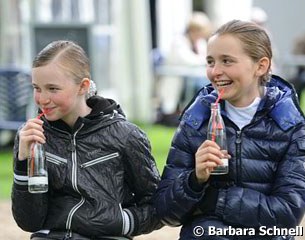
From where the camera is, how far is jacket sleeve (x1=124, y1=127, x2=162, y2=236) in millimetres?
4617

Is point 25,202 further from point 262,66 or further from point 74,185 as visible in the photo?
point 262,66

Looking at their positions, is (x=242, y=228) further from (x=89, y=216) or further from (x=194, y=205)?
(x=89, y=216)

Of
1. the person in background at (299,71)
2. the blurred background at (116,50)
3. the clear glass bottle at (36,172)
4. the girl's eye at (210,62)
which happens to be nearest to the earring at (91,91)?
the clear glass bottle at (36,172)

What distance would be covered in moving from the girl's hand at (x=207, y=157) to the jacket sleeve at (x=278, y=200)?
0.18 m

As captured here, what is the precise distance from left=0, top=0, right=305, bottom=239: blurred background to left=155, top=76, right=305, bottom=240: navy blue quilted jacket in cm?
A: 424

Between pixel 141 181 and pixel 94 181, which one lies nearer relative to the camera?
pixel 94 181

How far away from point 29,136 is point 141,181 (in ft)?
2.01

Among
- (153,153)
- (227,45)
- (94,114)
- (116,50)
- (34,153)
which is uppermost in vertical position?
(227,45)

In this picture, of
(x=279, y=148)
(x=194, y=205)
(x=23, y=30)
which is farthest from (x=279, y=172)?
(x=23, y=30)

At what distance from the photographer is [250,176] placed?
14.3 feet

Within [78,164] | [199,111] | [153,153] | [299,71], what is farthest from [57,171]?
[299,71]

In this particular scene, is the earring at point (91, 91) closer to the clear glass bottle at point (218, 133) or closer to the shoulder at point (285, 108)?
the clear glass bottle at point (218, 133)

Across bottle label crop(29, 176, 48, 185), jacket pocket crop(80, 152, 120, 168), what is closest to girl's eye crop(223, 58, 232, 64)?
jacket pocket crop(80, 152, 120, 168)

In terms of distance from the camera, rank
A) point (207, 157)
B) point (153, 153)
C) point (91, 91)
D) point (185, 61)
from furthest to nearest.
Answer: point (185, 61), point (153, 153), point (91, 91), point (207, 157)
